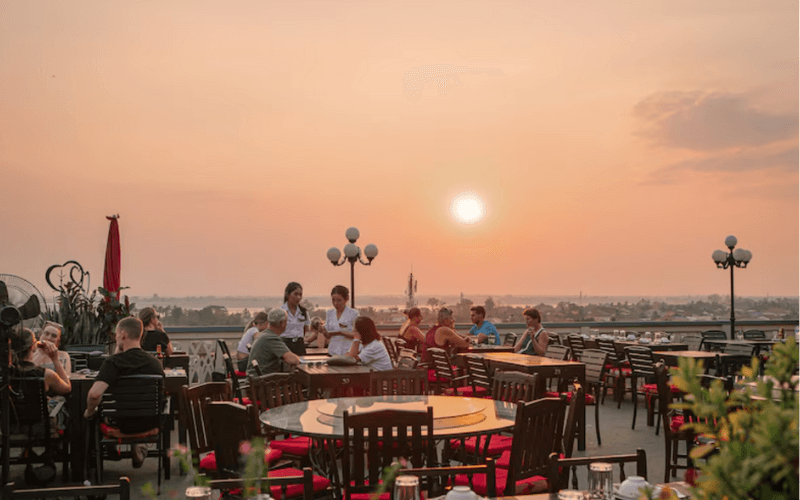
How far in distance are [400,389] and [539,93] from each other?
31.0 feet

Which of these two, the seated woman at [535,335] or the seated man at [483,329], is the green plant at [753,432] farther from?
the seated man at [483,329]

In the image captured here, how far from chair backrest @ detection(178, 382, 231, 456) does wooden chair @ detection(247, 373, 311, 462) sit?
1.06 feet

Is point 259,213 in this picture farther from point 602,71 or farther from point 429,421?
point 429,421

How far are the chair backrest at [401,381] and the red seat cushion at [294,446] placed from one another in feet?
2.02

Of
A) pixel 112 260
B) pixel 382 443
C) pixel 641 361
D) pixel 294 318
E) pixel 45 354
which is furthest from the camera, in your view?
pixel 112 260

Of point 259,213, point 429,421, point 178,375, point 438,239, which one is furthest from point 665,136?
→ point 429,421

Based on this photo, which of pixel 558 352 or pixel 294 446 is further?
pixel 558 352

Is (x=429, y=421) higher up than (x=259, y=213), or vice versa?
(x=259, y=213)

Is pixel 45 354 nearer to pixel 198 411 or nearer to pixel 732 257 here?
pixel 198 411

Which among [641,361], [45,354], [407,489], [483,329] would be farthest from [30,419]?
[483,329]

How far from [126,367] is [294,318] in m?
3.05

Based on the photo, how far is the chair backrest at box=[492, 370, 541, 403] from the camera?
16.2 ft

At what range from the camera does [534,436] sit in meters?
3.68

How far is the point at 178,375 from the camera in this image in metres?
6.80
